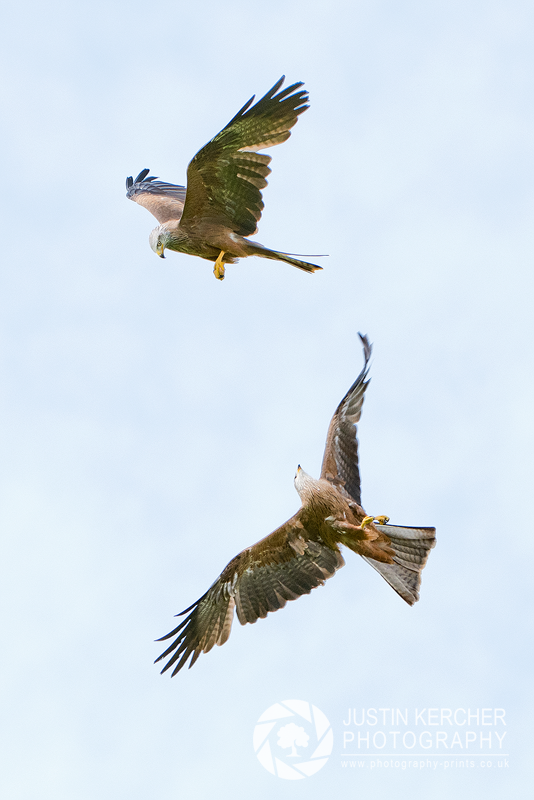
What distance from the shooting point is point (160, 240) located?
1016cm

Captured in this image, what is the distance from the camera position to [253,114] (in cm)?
913

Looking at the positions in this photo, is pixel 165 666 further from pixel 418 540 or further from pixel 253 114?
pixel 253 114

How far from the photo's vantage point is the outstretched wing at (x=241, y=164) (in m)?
9.09

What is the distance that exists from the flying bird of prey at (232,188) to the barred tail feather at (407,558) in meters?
2.31

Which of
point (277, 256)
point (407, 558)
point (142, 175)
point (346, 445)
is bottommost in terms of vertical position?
point (407, 558)

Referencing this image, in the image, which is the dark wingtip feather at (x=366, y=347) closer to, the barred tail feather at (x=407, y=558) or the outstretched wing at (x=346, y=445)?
the outstretched wing at (x=346, y=445)

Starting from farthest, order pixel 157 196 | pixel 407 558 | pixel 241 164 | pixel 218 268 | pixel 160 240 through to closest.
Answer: pixel 157 196, pixel 160 240, pixel 218 268, pixel 241 164, pixel 407 558

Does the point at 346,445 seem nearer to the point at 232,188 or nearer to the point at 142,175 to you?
the point at 232,188

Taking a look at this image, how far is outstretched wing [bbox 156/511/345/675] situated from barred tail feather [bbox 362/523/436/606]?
60 cm

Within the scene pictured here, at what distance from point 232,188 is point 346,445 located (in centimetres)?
240

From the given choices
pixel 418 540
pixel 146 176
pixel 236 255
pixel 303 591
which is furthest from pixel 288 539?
pixel 146 176

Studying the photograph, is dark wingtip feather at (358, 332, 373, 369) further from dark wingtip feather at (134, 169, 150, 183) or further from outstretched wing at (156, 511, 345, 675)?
dark wingtip feather at (134, 169, 150, 183)

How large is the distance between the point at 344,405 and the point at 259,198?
1.93 metres

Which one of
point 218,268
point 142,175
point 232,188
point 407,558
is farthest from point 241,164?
point 142,175
